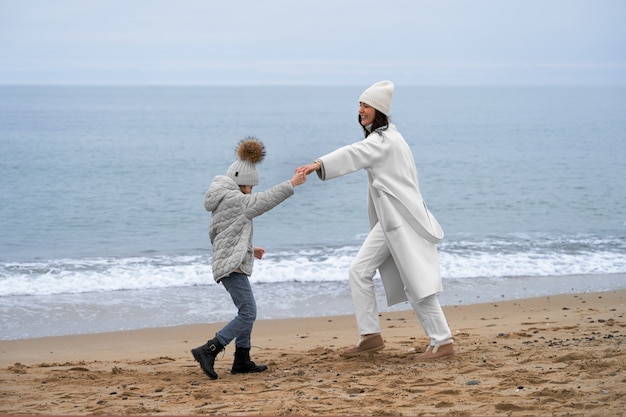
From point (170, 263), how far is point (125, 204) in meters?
10.5

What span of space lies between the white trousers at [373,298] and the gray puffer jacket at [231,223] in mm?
926

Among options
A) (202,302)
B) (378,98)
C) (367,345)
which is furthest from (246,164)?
(202,302)

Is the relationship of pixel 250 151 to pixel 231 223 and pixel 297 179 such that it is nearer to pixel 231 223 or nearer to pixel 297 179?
pixel 297 179

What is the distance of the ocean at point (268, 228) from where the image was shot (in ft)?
35.6

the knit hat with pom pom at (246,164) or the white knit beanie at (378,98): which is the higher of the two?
the white knit beanie at (378,98)

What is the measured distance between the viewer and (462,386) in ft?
17.5

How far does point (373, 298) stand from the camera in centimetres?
649

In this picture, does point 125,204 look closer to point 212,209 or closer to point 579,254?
point 579,254

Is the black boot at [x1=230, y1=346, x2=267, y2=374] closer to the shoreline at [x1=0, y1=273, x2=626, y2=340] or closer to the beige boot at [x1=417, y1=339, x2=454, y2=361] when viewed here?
the beige boot at [x1=417, y1=339, x2=454, y2=361]

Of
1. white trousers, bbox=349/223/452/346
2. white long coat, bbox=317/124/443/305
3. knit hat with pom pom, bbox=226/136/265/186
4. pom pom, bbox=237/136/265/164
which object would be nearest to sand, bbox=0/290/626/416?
white trousers, bbox=349/223/452/346

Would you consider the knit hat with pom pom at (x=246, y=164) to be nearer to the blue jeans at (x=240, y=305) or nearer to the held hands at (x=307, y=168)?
the held hands at (x=307, y=168)

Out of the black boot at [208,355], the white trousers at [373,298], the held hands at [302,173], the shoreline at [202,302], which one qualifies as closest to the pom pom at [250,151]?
the held hands at [302,173]

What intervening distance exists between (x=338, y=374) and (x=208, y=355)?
931 mm

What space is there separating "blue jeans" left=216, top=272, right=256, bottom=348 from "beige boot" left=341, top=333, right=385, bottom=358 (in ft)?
3.07
